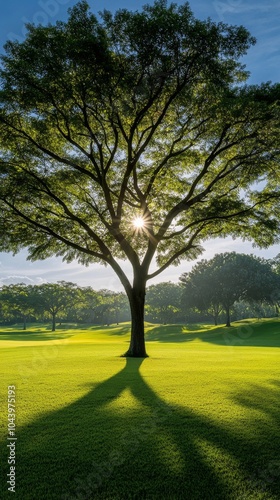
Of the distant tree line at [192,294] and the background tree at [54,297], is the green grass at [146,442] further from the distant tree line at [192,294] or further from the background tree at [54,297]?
the background tree at [54,297]

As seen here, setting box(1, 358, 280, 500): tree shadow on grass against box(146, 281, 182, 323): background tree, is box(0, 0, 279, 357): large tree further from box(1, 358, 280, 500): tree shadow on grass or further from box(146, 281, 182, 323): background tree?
box(146, 281, 182, 323): background tree

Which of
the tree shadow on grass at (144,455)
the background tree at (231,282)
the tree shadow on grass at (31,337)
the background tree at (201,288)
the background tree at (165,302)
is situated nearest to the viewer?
the tree shadow on grass at (144,455)

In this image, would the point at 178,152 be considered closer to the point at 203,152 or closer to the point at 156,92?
the point at 203,152

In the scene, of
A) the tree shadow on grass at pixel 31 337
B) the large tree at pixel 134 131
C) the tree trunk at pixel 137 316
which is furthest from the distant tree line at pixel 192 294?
the tree trunk at pixel 137 316

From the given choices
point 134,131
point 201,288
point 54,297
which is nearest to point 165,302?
point 201,288

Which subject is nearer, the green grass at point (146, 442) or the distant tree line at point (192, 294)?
the green grass at point (146, 442)

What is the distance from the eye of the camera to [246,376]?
950 cm

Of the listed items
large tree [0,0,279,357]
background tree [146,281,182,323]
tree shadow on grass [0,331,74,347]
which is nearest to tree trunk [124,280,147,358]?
large tree [0,0,279,357]

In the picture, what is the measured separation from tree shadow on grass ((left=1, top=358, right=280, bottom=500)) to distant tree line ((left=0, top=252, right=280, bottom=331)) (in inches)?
2334

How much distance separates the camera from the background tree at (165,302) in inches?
3813

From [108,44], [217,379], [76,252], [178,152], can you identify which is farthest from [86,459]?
[76,252]

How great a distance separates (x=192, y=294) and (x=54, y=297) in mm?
38221

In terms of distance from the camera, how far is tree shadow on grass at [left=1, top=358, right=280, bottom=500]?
11.0 feet

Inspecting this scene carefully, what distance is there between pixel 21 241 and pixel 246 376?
48.8 ft
